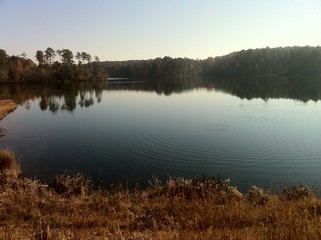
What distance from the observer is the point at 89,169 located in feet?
71.7

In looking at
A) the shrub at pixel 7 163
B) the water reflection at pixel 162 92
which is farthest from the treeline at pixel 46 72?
the shrub at pixel 7 163

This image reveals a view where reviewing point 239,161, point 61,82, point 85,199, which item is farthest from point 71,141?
point 61,82

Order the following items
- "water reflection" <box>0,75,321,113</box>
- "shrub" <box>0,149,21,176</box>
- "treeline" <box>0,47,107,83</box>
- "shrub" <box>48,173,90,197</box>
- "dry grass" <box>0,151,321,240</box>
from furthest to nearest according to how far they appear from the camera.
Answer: "treeline" <box>0,47,107,83</box> < "water reflection" <box>0,75,321,113</box> < "shrub" <box>0,149,21,176</box> < "shrub" <box>48,173,90,197</box> < "dry grass" <box>0,151,321,240</box>

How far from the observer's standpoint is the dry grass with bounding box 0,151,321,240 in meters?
6.11

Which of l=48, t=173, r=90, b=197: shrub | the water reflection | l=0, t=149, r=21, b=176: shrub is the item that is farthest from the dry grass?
the water reflection

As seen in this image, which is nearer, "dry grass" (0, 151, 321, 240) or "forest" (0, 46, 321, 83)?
"dry grass" (0, 151, 321, 240)

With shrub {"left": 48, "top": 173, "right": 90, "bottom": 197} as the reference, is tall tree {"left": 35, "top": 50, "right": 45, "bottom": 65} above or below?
above

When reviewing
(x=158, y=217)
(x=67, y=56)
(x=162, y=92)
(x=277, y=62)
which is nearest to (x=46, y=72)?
(x=67, y=56)

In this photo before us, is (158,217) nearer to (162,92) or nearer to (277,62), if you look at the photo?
(162,92)

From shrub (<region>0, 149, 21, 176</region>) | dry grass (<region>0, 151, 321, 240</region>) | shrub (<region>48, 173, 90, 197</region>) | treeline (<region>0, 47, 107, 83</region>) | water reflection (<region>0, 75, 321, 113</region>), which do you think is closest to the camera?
dry grass (<region>0, 151, 321, 240</region>)

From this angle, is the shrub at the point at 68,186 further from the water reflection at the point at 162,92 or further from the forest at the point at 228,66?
the forest at the point at 228,66

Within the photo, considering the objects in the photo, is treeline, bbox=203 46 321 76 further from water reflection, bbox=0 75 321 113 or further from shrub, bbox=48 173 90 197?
shrub, bbox=48 173 90 197

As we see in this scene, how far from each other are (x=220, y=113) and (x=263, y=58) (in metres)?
143

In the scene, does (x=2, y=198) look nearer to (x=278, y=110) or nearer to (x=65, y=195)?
(x=65, y=195)
